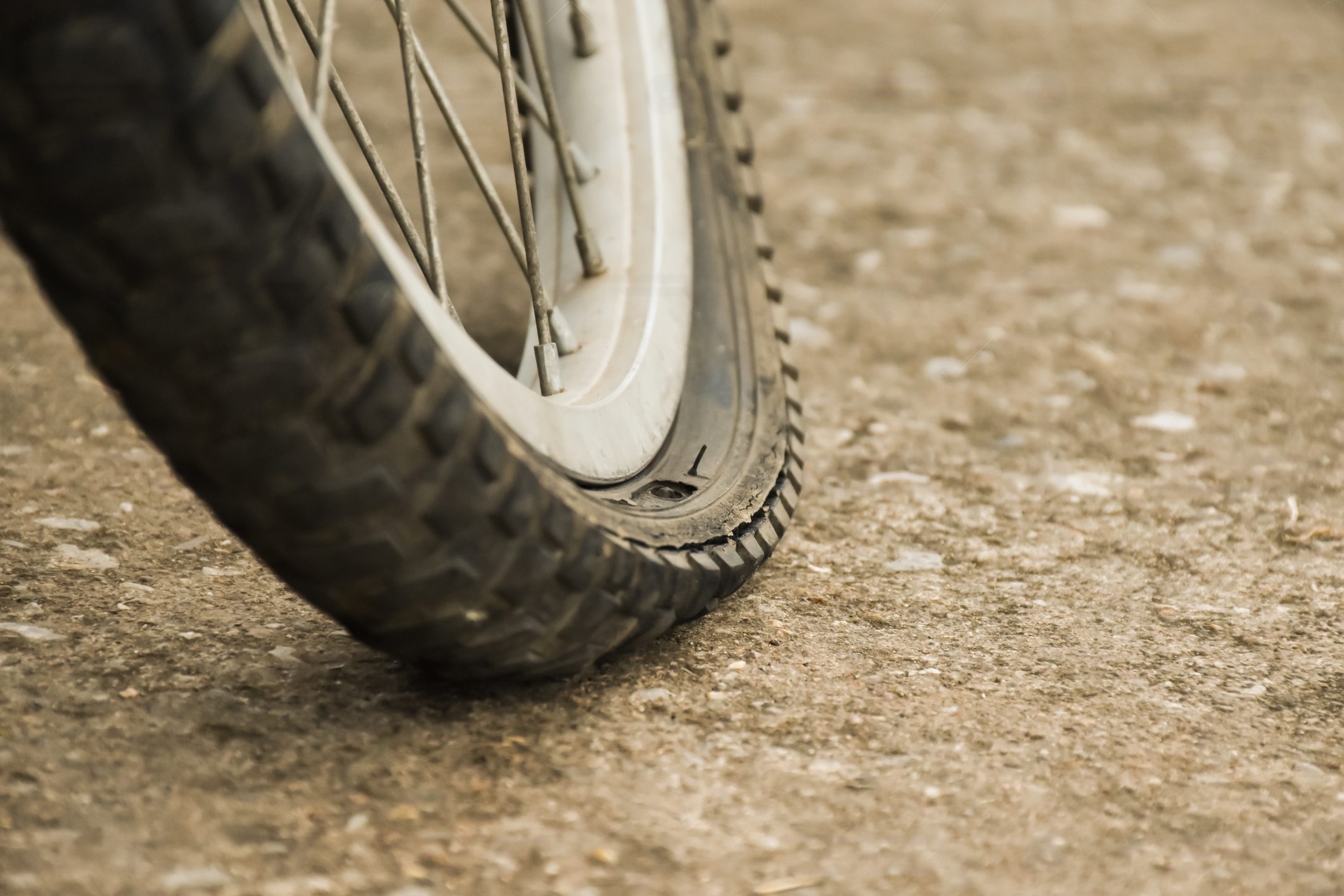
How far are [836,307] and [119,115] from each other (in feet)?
4.44

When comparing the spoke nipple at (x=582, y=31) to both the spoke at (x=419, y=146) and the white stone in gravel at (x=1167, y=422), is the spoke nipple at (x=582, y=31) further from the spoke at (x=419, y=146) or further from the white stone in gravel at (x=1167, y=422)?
the white stone in gravel at (x=1167, y=422)

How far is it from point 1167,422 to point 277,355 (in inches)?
46.8

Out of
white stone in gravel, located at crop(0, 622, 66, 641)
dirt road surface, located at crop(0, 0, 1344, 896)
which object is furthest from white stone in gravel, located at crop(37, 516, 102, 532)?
white stone in gravel, located at crop(0, 622, 66, 641)

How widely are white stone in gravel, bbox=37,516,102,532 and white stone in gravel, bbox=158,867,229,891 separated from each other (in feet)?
1.76

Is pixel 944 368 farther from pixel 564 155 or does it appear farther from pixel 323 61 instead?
pixel 323 61

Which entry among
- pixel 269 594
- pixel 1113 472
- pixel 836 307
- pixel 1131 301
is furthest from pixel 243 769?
pixel 1131 301

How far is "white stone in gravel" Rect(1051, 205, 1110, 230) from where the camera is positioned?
7.00ft

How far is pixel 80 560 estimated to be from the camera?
1.08 metres

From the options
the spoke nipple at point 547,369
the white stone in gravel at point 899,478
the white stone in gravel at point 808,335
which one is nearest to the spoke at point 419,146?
the spoke nipple at point 547,369

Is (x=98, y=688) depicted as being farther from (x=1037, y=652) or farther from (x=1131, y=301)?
(x=1131, y=301)

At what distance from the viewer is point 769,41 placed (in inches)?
122

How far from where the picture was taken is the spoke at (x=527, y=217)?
0.95m

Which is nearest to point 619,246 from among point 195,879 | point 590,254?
point 590,254

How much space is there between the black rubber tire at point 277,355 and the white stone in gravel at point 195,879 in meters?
0.16
